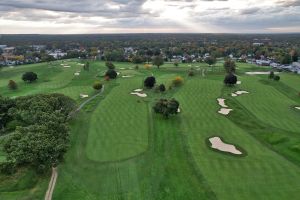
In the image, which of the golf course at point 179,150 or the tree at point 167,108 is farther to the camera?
the tree at point 167,108

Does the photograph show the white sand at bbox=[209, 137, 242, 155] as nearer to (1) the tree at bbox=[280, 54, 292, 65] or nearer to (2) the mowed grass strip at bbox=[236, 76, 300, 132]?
(2) the mowed grass strip at bbox=[236, 76, 300, 132]

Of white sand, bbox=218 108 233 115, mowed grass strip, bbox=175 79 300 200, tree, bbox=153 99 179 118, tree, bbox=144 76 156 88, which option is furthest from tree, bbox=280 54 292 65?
tree, bbox=153 99 179 118

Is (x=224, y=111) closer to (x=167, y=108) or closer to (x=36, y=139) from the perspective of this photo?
(x=167, y=108)

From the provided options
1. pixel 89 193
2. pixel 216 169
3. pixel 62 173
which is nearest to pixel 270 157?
pixel 216 169

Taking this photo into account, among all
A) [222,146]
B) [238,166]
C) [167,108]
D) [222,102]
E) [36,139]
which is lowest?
[222,146]

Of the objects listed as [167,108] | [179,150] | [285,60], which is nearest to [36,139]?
[179,150]

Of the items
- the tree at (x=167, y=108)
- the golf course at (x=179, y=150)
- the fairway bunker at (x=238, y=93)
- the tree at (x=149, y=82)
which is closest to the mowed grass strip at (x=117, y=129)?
the golf course at (x=179, y=150)

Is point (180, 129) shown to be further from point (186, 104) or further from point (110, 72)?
point (110, 72)

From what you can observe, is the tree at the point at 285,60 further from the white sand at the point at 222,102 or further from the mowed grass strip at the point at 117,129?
the mowed grass strip at the point at 117,129
